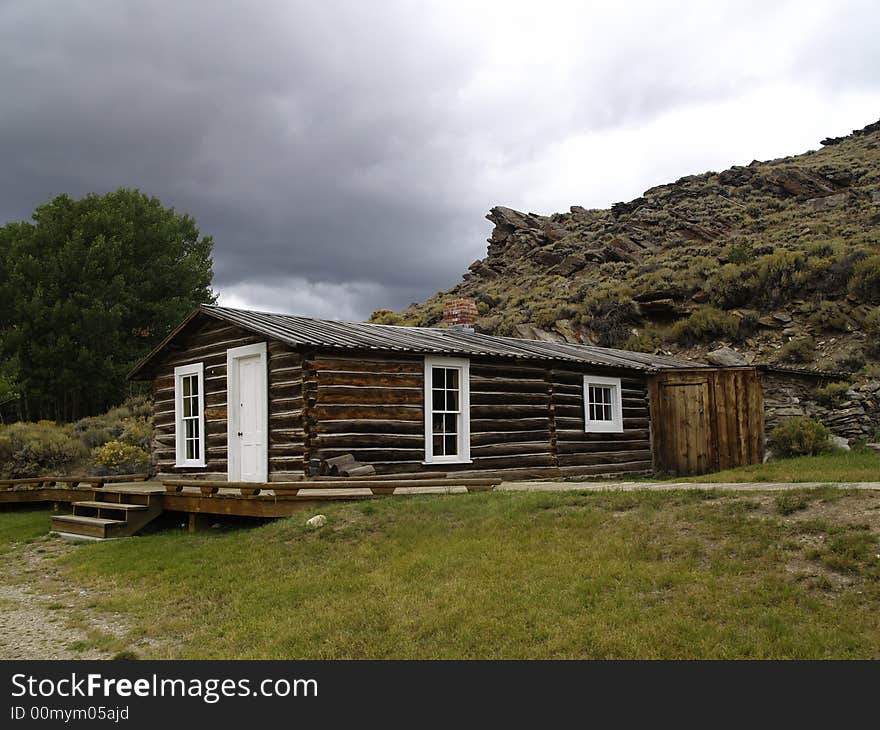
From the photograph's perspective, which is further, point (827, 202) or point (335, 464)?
point (827, 202)

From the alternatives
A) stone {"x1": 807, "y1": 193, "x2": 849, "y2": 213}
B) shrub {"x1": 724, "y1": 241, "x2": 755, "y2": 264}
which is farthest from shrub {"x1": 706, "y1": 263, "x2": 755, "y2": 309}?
stone {"x1": 807, "y1": 193, "x2": 849, "y2": 213}

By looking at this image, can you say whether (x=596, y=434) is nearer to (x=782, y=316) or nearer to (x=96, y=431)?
(x=782, y=316)

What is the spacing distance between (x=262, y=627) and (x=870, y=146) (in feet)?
185

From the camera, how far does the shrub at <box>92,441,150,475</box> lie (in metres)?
21.2

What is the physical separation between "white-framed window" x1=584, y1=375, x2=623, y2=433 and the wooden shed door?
1357 millimetres

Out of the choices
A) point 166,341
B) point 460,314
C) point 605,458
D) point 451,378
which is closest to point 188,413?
point 166,341

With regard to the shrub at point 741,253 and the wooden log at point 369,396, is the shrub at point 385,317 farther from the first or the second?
the wooden log at point 369,396

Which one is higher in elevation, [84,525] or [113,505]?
[113,505]

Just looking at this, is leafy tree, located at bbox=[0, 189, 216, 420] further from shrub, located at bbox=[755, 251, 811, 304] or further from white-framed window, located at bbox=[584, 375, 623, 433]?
shrub, located at bbox=[755, 251, 811, 304]

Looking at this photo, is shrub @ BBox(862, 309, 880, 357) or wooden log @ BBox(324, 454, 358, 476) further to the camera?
shrub @ BBox(862, 309, 880, 357)

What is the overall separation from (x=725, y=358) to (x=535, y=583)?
20682mm

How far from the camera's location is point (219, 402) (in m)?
15.4

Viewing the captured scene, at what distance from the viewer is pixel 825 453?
17812 millimetres
